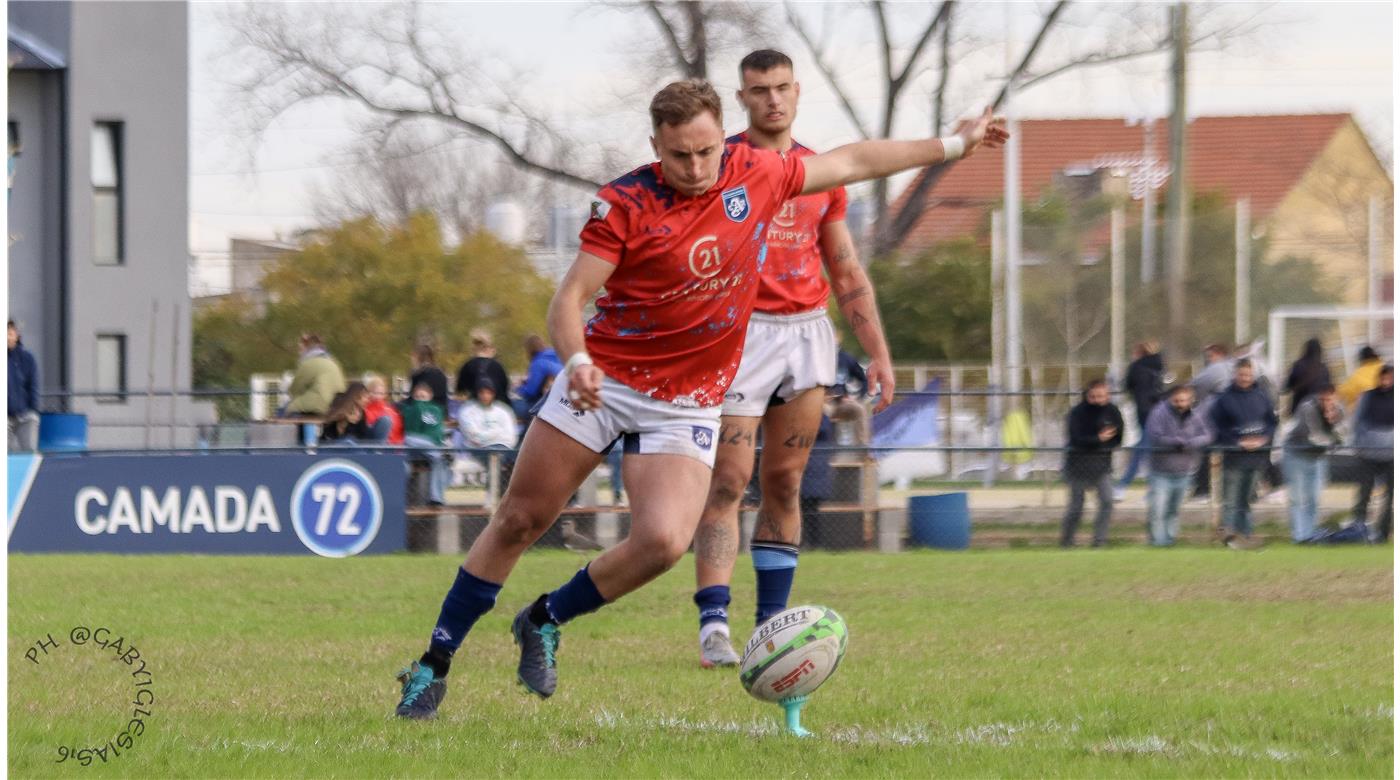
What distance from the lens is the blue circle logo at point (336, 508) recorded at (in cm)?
1557

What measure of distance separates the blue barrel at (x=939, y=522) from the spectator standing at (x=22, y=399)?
8056 mm

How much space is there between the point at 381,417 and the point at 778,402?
34.1 ft

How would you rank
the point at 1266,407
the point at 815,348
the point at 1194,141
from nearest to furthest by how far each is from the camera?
1. the point at 815,348
2. the point at 1266,407
3. the point at 1194,141

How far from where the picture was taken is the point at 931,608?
10.8 meters

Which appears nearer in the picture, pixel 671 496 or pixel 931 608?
pixel 671 496

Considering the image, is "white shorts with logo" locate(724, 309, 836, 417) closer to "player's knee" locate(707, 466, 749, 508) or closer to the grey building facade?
"player's knee" locate(707, 466, 749, 508)

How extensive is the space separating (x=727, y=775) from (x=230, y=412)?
81.6 ft

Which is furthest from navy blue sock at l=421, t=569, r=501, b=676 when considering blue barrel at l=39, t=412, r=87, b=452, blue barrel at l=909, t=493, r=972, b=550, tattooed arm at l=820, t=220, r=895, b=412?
blue barrel at l=39, t=412, r=87, b=452

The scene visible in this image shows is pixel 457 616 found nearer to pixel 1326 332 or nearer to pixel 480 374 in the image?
pixel 480 374

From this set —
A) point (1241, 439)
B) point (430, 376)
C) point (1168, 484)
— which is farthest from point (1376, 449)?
point (430, 376)

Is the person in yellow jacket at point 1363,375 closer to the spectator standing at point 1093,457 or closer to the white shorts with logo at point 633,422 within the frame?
the spectator standing at point 1093,457

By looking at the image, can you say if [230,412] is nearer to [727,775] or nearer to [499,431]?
[499,431]

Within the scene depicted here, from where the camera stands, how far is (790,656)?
5.73 m

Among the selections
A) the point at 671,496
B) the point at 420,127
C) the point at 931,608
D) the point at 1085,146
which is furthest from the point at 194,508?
the point at 1085,146
